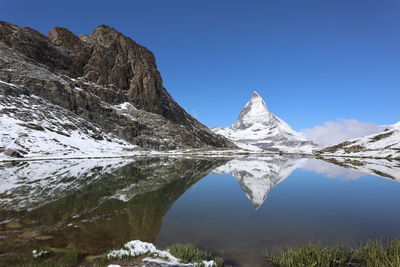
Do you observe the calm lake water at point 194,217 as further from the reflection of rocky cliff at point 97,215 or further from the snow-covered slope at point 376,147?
the snow-covered slope at point 376,147

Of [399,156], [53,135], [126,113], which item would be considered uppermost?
[126,113]

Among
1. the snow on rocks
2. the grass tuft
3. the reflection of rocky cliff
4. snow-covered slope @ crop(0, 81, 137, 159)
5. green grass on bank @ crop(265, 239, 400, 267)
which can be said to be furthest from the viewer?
snow-covered slope @ crop(0, 81, 137, 159)

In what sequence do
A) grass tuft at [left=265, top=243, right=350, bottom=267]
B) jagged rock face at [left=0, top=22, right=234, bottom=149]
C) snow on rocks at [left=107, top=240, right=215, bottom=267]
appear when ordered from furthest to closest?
jagged rock face at [left=0, top=22, right=234, bottom=149]
snow on rocks at [left=107, top=240, right=215, bottom=267]
grass tuft at [left=265, top=243, right=350, bottom=267]

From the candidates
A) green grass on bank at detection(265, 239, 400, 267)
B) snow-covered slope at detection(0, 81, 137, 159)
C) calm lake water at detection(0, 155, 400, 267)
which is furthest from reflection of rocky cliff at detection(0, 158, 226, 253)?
snow-covered slope at detection(0, 81, 137, 159)

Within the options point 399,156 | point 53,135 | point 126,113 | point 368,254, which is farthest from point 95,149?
point 399,156

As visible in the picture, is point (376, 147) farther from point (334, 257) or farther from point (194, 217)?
point (334, 257)

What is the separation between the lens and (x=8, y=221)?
16.0 meters

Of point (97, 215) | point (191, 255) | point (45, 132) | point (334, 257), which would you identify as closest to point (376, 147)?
point (334, 257)

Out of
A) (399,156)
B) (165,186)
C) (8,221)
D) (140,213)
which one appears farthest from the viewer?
(399,156)

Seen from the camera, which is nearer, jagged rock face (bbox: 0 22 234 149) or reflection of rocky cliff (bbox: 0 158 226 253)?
reflection of rocky cliff (bbox: 0 158 226 253)

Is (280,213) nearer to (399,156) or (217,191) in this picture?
(217,191)

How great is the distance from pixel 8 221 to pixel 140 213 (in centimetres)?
814

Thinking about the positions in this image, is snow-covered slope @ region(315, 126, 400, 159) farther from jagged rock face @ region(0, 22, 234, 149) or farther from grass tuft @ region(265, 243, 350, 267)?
grass tuft @ region(265, 243, 350, 267)

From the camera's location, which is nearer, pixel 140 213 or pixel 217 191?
pixel 140 213
